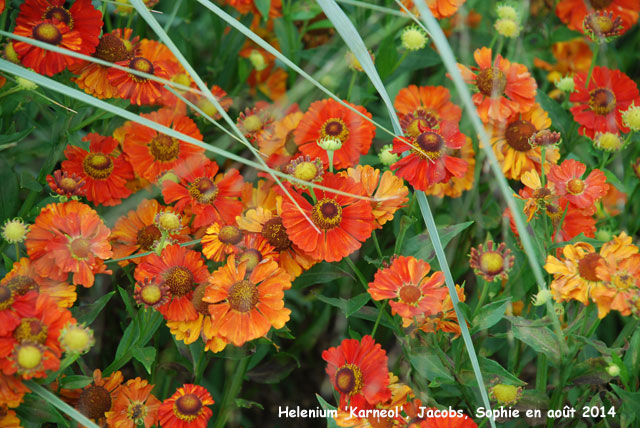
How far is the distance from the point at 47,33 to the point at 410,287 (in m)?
0.67

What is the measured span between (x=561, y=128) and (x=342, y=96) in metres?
0.45

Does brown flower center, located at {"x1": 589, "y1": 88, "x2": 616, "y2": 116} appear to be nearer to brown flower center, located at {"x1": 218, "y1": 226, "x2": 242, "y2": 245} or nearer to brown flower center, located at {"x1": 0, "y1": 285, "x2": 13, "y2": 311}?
brown flower center, located at {"x1": 218, "y1": 226, "x2": 242, "y2": 245}

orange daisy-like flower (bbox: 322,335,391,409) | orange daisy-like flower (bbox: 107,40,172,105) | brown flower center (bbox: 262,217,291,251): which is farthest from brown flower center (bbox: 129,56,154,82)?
orange daisy-like flower (bbox: 322,335,391,409)

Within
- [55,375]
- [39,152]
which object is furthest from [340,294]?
[39,152]

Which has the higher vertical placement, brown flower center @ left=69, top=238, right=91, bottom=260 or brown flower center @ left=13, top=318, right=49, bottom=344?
brown flower center @ left=69, top=238, right=91, bottom=260

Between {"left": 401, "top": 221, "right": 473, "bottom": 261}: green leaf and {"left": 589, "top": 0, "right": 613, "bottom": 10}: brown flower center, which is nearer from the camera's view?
{"left": 401, "top": 221, "right": 473, "bottom": 261}: green leaf

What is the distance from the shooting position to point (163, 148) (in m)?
1.20

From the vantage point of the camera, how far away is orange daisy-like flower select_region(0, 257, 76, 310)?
0.88 meters

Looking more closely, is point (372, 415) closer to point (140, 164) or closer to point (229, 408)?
point (229, 408)

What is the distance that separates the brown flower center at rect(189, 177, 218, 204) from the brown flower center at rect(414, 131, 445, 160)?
0.35m

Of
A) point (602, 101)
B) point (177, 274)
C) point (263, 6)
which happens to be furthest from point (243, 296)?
point (602, 101)

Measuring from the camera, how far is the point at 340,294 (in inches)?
48.4

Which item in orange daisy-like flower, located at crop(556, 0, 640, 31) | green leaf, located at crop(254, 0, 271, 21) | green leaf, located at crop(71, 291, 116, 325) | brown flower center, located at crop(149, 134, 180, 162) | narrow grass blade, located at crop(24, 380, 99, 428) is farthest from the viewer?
orange daisy-like flower, located at crop(556, 0, 640, 31)

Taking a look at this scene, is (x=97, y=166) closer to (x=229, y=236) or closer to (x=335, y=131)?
(x=229, y=236)
